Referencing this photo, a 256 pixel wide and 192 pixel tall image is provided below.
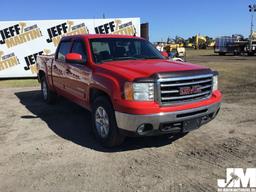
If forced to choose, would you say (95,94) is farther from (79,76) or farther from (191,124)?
(191,124)

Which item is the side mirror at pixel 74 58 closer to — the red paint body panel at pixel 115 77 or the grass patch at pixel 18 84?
the red paint body panel at pixel 115 77

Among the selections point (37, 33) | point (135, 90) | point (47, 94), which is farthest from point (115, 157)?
point (37, 33)

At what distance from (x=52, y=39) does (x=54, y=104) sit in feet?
25.6

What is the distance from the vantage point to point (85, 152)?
5031 millimetres

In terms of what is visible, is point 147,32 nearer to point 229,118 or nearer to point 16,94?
point 16,94

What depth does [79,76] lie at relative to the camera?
6086 millimetres

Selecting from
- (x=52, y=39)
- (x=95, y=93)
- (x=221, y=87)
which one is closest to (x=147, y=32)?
(x=52, y=39)

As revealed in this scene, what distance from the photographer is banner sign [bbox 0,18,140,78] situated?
51.1 ft

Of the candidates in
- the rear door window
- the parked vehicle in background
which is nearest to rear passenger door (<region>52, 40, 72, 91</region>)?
the rear door window

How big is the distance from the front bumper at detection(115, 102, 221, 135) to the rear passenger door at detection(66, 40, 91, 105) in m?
1.38

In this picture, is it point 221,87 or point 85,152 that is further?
point 221,87

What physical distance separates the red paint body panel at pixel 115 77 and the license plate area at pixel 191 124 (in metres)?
0.22

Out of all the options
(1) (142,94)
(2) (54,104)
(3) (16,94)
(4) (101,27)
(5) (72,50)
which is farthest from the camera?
(4) (101,27)

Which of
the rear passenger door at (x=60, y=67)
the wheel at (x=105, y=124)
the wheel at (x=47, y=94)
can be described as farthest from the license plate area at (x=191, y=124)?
the wheel at (x=47, y=94)
